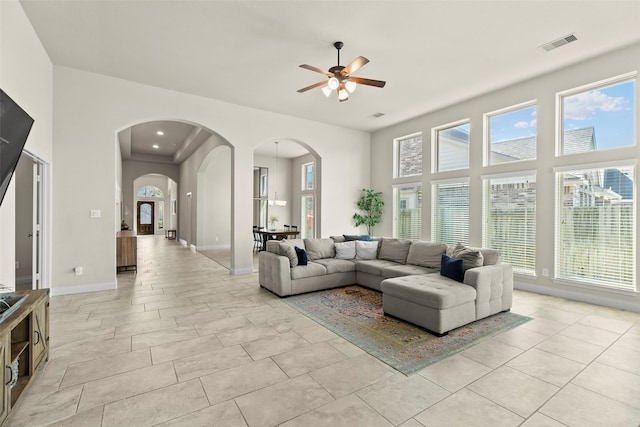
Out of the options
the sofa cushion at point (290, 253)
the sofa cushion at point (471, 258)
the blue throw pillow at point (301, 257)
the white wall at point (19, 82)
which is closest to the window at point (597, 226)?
the sofa cushion at point (471, 258)

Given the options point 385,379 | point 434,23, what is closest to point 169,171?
point 434,23

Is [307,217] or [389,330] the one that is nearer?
[389,330]

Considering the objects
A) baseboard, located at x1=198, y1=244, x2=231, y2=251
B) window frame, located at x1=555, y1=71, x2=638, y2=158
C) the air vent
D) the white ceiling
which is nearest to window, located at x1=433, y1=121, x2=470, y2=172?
the white ceiling

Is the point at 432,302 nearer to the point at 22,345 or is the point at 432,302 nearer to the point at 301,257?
the point at 301,257

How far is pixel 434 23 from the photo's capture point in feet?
11.8

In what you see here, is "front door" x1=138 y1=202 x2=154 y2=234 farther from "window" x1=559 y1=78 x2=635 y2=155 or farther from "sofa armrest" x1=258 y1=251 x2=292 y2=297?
"window" x1=559 y1=78 x2=635 y2=155

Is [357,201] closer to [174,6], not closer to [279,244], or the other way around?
[279,244]

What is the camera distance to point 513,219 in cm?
542

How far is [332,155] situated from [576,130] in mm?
4715

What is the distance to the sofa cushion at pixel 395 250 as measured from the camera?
17.4 feet

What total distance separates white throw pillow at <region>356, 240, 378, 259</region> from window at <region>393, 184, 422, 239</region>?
191 cm

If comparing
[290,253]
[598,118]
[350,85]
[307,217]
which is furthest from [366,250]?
[307,217]

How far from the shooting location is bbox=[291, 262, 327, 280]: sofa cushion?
4.70m

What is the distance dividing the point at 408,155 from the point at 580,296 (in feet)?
14.2
